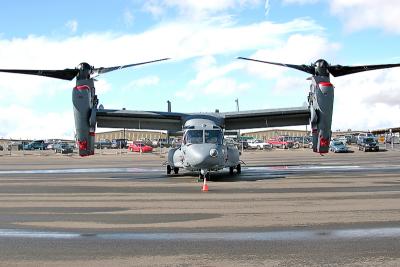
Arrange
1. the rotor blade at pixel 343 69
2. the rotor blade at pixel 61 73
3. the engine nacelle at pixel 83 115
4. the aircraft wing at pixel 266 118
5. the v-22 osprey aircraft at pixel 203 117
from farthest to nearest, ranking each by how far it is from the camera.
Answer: the aircraft wing at pixel 266 118 → the rotor blade at pixel 343 69 → the rotor blade at pixel 61 73 → the engine nacelle at pixel 83 115 → the v-22 osprey aircraft at pixel 203 117

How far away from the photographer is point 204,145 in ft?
68.8

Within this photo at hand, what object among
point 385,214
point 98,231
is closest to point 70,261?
point 98,231

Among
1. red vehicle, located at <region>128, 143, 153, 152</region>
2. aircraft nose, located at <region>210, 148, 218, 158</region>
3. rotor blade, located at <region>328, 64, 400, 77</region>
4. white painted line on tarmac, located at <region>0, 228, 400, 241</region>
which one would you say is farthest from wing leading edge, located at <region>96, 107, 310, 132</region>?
red vehicle, located at <region>128, 143, 153, 152</region>

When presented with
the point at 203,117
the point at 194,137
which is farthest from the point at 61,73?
the point at 203,117

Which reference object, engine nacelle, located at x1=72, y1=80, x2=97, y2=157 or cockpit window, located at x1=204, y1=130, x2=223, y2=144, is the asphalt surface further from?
engine nacelle, located at x1=72, y1=80, x2=97, y2=157

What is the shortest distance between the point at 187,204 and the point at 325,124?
39.8 ft

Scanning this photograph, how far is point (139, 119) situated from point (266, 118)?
23.5 ft

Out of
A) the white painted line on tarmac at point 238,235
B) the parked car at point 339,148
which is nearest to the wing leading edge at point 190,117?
the white painted line on tarmac at point 238,235

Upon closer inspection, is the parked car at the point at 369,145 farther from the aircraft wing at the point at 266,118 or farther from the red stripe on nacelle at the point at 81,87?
the red stripe on nacelle at the point at 81,87

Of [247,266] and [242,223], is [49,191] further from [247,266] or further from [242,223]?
[247,266]

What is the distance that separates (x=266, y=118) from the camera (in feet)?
88.9

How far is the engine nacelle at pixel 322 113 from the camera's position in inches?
897

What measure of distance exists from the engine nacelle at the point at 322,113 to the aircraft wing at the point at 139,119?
7129 mm

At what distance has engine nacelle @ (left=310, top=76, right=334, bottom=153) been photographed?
22781 millimetres
